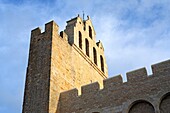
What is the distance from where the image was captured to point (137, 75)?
11.2 m

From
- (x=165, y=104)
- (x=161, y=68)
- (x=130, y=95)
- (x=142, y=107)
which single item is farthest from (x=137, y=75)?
(x=165, y=104)

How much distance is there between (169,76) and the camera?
1042cm

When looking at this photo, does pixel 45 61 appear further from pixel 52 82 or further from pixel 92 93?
pixel 92 93

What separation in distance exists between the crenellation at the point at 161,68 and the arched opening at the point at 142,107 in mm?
1373

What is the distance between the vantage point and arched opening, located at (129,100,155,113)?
10.3m

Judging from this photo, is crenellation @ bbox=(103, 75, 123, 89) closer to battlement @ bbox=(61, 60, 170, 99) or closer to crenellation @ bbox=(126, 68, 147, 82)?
battlement @ bbox=(61, 60, 170, 99)

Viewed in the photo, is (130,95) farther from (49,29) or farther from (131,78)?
(49,29)

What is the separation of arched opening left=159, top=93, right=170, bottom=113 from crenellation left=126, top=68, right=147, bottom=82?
1280mm

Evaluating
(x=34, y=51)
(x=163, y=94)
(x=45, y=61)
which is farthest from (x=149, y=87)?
(x=34, y=51)

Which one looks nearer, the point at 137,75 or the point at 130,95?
the point at 130,95

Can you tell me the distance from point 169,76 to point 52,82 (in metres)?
5.54

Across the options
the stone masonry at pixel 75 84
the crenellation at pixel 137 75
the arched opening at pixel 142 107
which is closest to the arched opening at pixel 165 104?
the stone masonry at pixel 75 84

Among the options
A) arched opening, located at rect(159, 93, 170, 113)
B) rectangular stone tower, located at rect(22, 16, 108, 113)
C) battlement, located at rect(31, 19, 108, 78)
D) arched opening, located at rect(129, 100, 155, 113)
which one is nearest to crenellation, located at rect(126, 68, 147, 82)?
arched opening, located at rect(129, 100, 155, 113)

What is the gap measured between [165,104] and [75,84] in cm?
594
